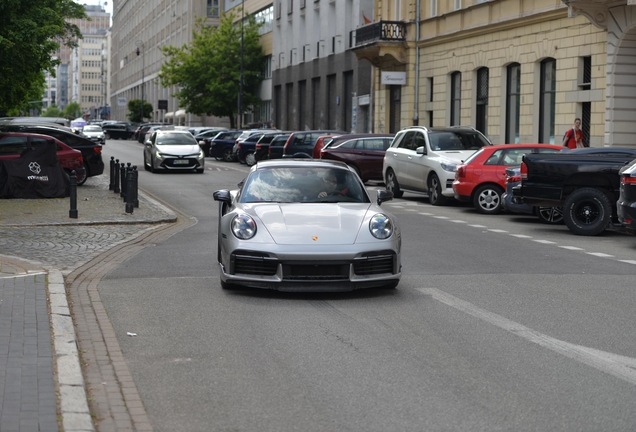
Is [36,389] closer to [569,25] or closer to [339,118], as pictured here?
[569,25]

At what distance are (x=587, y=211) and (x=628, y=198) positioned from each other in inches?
100

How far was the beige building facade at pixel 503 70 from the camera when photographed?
2991cm

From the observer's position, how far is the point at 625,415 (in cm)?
598

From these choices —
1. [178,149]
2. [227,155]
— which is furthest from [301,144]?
[227,155]

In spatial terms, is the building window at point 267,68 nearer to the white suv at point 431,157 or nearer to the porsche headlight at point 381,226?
the white suv at point 431,157

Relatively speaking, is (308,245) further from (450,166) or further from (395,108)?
(395,108)

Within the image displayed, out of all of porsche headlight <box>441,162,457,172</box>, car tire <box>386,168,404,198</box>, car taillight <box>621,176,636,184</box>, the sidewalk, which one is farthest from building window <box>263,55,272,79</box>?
car taillight <box>621,176,636,184</box>

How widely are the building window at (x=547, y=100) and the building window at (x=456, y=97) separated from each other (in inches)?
259

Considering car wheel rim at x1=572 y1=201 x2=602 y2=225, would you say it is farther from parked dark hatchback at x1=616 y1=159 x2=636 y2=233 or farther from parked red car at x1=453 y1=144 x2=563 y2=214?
parked red car at x1=453 y1=144 x2=563 y2=214

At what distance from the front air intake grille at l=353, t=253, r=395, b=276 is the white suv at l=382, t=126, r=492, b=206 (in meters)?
13.6

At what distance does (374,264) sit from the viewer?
10305 millimetres

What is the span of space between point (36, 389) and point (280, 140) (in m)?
36.6

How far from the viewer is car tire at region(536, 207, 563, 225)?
19922mm

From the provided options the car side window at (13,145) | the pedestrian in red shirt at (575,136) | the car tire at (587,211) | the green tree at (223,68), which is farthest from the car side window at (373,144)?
the green tree at (223,68)
